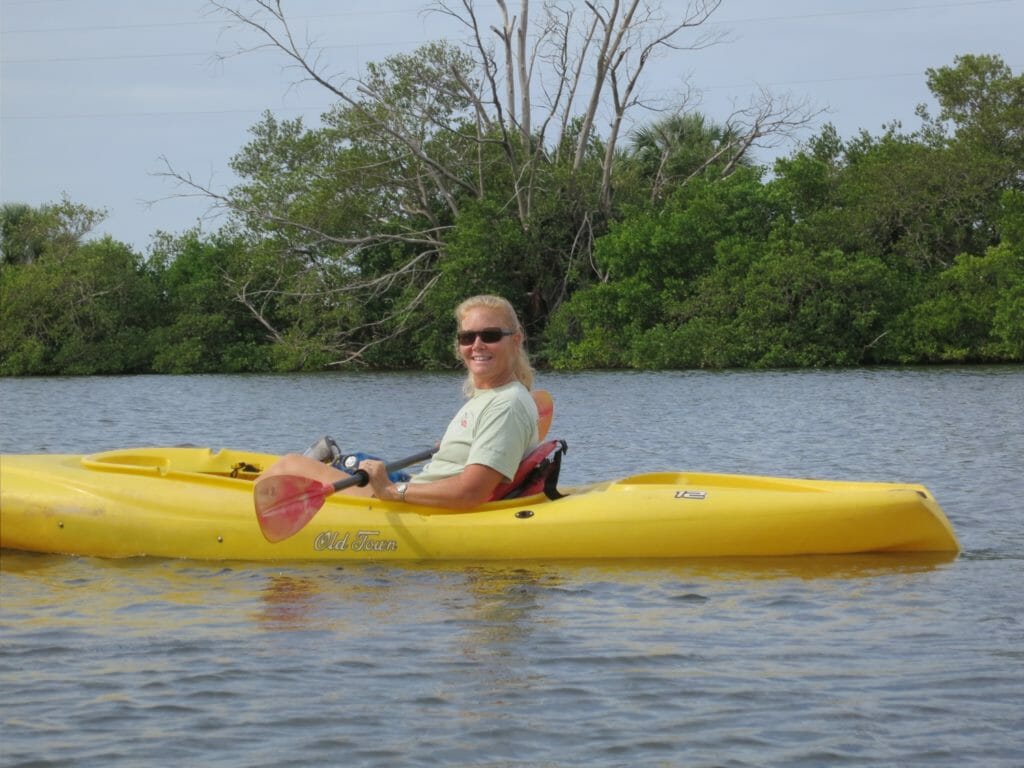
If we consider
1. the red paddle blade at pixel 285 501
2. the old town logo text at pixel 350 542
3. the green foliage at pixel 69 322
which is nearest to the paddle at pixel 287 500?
the red paddle blade at pixel 285 501

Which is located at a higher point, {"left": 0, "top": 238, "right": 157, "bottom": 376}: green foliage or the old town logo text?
{"left": 0, "top": 238, "right": 157, "bottom": 376}: green foliage

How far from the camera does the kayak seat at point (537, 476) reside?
6527mm

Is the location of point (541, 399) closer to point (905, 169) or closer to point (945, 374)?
point (945, 374)

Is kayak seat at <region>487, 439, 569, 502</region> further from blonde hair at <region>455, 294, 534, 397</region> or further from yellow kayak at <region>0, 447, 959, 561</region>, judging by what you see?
blonde hair at <region>455, 294, 534, 397</region>

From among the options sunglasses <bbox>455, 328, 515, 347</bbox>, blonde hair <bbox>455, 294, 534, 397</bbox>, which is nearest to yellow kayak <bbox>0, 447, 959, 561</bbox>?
blonde hair <bbox>455, 294, 534, 397</bbox>

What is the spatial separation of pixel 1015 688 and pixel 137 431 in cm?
1295

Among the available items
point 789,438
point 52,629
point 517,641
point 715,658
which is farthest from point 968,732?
point 789,438

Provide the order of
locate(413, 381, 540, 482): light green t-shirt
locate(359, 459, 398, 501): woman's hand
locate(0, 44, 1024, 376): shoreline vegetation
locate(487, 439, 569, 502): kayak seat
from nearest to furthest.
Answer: locate(413, 381, 540, 482): light green t-shirt < locate(359, 459, 398, 501): woman's hand < locate(487, 439, 569, 502): kayak seat < locate(0, 44, 1024, 376): shoreline vegetation

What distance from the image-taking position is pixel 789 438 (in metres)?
13.4

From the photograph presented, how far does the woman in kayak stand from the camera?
243 inches

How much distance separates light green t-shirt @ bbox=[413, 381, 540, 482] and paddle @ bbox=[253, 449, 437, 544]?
0.40 m

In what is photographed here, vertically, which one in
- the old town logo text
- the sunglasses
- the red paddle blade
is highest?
the sunglasses

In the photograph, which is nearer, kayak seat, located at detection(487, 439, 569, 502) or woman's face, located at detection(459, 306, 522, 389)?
woman's face, located at detection(459, 306, 522, 389)

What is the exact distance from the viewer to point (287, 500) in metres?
6.41
